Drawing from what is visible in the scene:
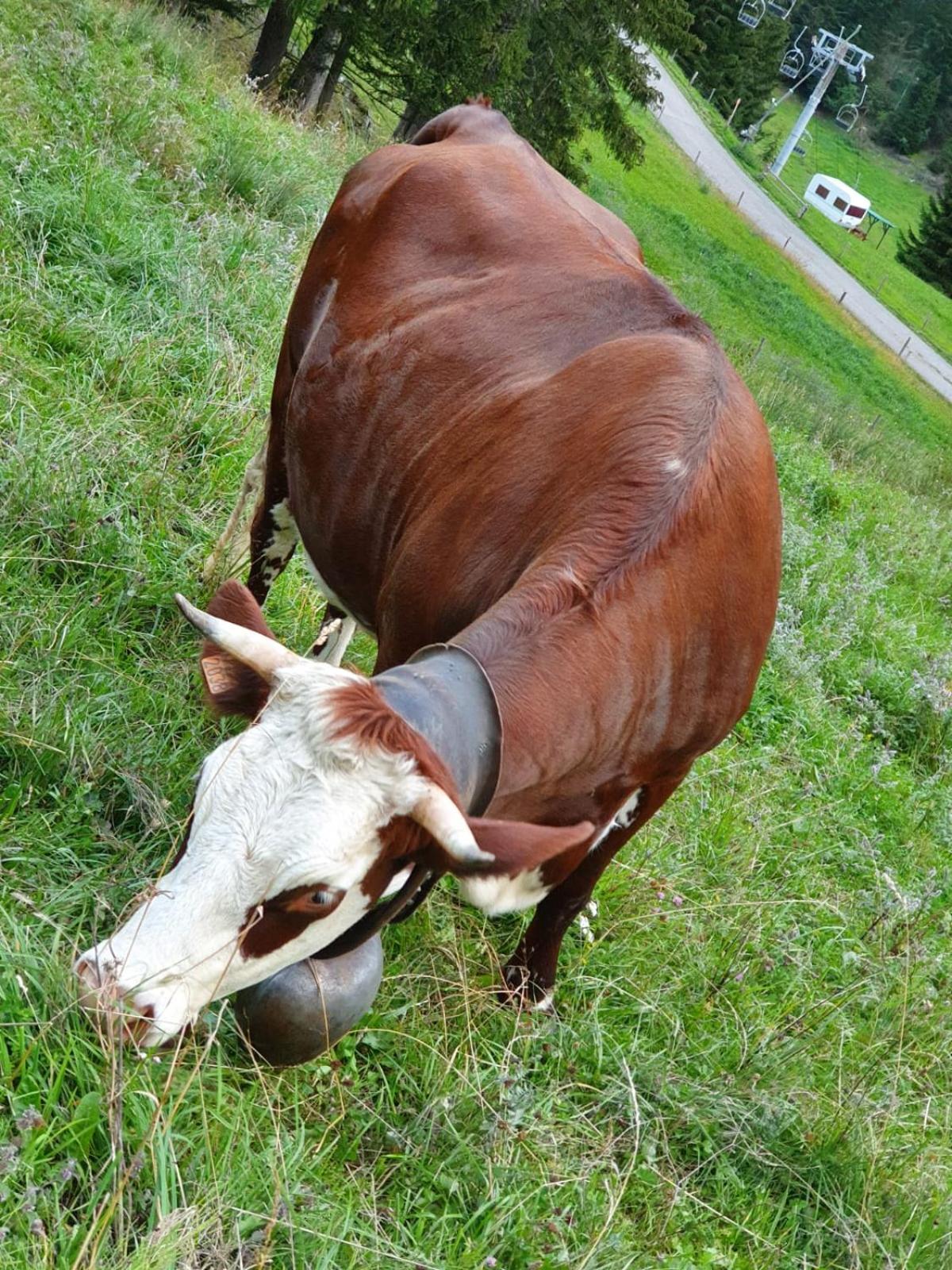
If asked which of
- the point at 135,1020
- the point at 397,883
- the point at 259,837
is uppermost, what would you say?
the point at 259,837

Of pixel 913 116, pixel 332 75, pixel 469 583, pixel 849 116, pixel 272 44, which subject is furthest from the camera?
pixel 913 116

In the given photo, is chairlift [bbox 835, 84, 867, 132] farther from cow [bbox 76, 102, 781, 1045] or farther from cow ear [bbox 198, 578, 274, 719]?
cow ear [bbox 198, 578, 274, 719]

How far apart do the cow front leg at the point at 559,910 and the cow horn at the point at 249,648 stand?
145 cm

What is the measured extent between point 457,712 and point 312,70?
16423 mm

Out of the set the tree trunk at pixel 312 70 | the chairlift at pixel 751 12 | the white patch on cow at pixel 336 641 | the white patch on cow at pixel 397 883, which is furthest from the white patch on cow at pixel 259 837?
the chairlift at pixel 751 12

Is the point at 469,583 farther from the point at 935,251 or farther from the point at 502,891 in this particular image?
the point at 935,251

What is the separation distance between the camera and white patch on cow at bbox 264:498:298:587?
501cm

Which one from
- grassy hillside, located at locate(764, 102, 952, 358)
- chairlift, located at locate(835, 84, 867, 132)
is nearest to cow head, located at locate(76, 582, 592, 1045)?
grassy hillside, located at locate(764, 102, 952, 358)

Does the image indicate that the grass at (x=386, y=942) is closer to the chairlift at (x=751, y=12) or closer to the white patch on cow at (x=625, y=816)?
the white patch on cow at (x=625, y=816)

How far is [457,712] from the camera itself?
2.52 metres

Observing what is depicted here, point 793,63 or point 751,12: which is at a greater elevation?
point 751,12

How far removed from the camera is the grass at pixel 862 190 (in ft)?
152

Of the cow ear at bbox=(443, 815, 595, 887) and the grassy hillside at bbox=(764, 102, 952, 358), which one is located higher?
the cow ear at bbox=(443, 815, 595, 887)

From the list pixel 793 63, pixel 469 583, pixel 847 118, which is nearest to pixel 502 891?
pixel 469 583
